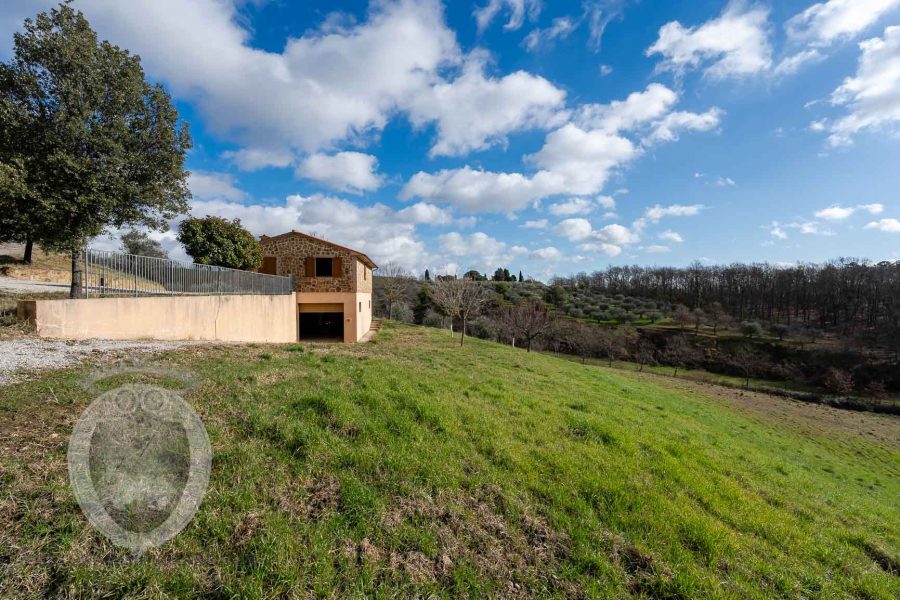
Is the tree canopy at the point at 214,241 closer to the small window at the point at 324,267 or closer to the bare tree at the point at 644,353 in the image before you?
the small window at the point at 324,267

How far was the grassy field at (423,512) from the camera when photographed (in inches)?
97.8

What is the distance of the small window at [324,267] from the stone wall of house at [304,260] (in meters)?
0.21

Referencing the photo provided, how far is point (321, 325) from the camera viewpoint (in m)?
23.3

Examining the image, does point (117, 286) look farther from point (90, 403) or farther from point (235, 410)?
point (235, 410)

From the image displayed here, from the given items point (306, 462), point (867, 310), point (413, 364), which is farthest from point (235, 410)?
point (867, 310)

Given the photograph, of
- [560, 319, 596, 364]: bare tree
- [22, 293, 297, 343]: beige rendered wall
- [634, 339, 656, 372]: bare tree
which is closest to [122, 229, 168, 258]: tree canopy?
[22, 293, 297, 343]: beige rendered wall

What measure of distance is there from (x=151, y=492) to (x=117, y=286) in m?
8.77

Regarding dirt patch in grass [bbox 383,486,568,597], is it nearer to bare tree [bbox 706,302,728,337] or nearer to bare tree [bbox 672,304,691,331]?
bare tree [bbox 672,304,691,331]

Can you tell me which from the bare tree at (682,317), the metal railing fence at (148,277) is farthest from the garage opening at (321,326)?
the bare tree at (682,317)

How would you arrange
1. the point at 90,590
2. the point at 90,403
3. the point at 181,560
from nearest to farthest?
1. the point at 90,590
2. the point at 181,560
3. the point at 90,403

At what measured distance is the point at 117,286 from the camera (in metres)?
8.93

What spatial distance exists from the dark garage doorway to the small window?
3.19m

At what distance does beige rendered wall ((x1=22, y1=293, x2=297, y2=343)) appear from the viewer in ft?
23.6

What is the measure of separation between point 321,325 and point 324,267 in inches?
209
